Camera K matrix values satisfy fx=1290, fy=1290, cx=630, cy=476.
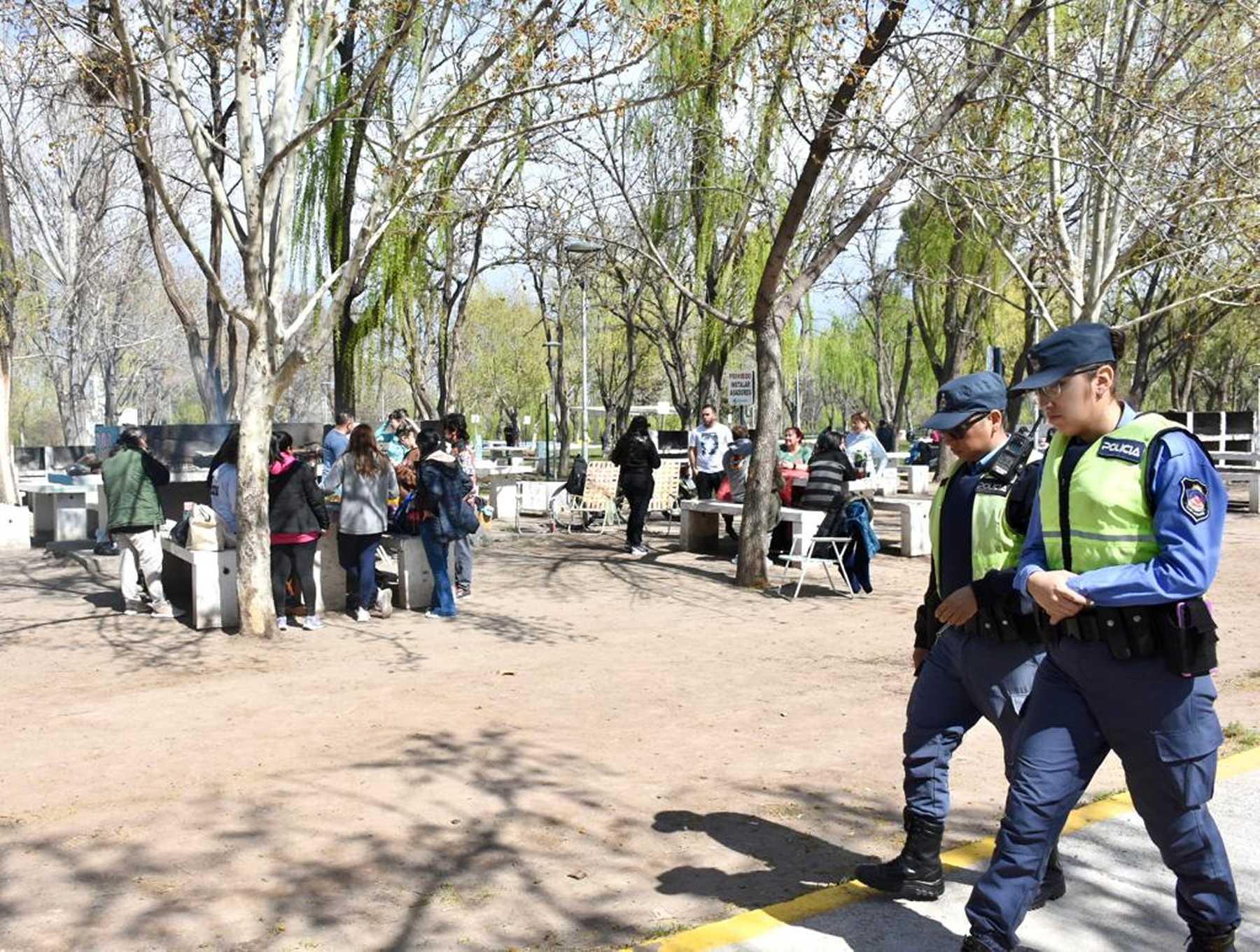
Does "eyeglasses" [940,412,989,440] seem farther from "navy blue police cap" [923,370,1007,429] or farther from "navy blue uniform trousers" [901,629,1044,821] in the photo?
"navy blue uniform trousers" [901,629,1044,821]

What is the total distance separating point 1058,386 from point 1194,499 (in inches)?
18.1

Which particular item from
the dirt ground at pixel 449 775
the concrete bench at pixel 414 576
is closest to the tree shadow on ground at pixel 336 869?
the dirt ground at pixel 449 775

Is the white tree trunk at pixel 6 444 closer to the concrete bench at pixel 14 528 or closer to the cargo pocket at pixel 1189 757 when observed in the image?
the concrete bench at pixel 14 528

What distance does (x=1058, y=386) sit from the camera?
3.49m

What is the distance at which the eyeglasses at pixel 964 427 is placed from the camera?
14.0ft

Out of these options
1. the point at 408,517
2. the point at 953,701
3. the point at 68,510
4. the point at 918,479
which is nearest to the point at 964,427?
the point at 953,701

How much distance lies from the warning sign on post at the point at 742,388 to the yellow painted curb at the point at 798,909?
13.9m

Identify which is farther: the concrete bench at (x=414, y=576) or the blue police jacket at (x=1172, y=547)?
the concrete bench at (x=414, y=576)

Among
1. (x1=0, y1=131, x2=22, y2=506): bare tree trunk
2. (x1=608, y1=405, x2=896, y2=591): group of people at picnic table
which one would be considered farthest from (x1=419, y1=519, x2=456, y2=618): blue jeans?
(x1=0, y1=131, x2=22, y2=506): bare tree trunk

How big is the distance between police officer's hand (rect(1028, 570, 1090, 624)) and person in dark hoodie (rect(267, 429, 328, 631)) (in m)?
7.79

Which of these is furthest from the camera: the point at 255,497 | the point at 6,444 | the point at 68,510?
the point at 6,444

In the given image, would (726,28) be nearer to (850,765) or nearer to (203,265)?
(203,265)

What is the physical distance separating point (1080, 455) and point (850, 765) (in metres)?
3.16

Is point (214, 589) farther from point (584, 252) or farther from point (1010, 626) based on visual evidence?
point (584, 252)
